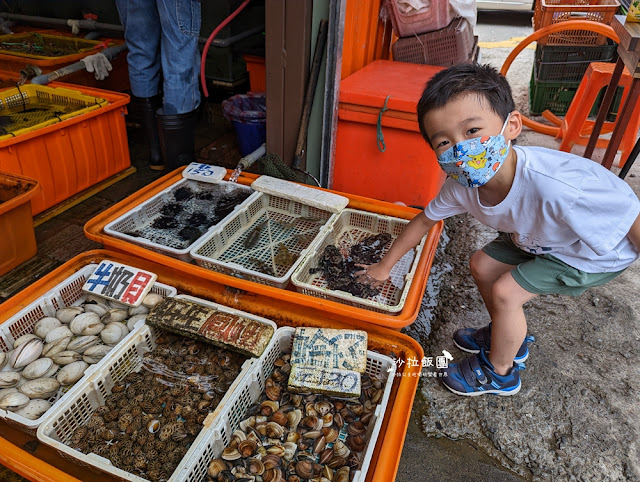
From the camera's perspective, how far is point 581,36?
502 cm

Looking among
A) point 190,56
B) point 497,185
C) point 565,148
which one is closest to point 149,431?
point 497,185

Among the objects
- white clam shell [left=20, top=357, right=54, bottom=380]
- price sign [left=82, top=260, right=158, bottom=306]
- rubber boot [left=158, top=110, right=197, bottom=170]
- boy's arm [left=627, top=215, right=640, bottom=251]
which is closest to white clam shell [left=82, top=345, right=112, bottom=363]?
white clam shell [left=20, top=357, right=54, bottom=380]

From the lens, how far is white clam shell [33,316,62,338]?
6.14 feet

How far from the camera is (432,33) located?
12.5 feet

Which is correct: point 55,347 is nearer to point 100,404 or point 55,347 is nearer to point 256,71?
point 100,404

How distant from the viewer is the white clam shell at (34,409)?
1.55 meters

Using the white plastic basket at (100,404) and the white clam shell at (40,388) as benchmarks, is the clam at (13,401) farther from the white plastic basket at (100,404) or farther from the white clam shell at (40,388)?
the white plastic basket at (100,404)

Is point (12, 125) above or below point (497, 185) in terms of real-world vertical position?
below

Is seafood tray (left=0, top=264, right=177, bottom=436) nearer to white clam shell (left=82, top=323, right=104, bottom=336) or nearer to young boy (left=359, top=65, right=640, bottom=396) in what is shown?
white clam shell (left=82, top=323, right=104, bottom=336)

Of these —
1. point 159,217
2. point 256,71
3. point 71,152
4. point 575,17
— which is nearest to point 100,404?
point 159,217

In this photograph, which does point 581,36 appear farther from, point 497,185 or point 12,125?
point 12,125

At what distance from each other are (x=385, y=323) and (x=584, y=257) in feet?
2.81

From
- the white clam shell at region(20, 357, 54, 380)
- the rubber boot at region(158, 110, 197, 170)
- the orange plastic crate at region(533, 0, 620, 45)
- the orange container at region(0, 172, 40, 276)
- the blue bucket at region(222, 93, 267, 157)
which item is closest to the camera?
the white clam shell at region(20, 357, 54, 380)

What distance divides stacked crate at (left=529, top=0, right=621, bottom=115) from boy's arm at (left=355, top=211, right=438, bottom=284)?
13.7ft
